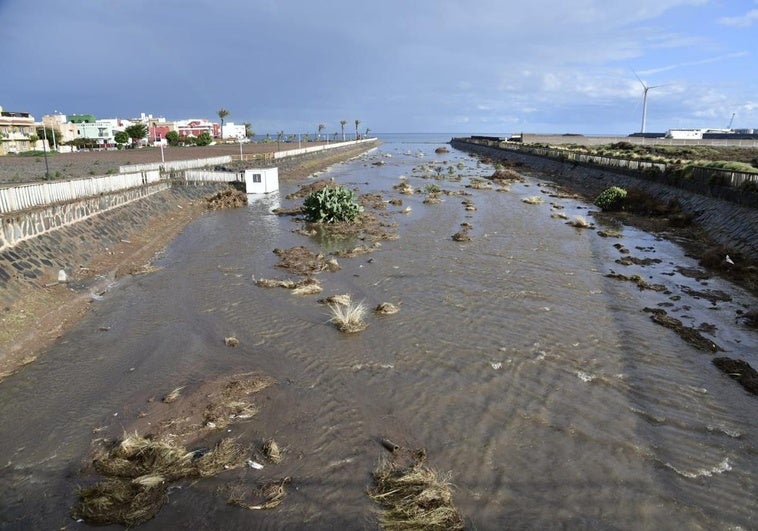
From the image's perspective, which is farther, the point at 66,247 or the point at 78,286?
the point at 66,247

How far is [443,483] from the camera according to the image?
20.0 feet

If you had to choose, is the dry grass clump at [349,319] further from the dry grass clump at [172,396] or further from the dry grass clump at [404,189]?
the dry grass clump at [404,189]

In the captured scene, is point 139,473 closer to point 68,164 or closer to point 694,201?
point 694,201

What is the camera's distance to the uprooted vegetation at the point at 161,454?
18.8 ft

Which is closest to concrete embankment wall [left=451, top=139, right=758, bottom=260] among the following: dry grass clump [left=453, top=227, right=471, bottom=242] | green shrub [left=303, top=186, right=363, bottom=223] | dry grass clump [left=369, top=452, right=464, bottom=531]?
dry grass clump [left=453, top=227, right=471, bottom=242]

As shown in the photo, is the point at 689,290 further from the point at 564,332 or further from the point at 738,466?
the point at 738,466

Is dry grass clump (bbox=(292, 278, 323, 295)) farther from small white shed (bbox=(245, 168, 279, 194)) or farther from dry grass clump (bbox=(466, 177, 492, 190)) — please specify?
dry grass clump (bbox=(466, 177, 492, 190))

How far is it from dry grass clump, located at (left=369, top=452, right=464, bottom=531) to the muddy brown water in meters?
0.20

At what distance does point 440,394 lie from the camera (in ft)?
27.5

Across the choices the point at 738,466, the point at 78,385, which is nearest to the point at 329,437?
the point at 78,385

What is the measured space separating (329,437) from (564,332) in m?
6.36

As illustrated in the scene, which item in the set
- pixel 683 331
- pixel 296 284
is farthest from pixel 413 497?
pixel 296 284

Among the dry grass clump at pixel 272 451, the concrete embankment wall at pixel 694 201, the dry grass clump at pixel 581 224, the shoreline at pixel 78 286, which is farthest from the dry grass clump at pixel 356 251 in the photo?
the concrete embankment wall at pixel 694 201

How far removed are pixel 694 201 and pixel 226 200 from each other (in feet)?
85.8
